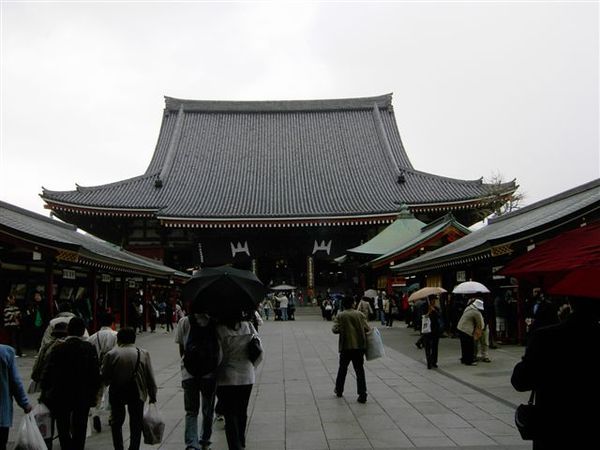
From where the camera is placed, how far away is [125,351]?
237 inches

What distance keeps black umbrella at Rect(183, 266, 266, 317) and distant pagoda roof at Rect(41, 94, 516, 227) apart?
90.0 ft

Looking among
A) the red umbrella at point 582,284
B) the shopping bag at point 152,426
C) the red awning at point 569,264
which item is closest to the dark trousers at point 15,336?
the shopping bag at point 152,426

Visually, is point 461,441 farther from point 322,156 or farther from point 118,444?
point 322,156

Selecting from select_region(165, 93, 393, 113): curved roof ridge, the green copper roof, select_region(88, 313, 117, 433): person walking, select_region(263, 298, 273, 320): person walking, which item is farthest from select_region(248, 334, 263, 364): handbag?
select_region(165, 93, 393, 113): curved roof ridge

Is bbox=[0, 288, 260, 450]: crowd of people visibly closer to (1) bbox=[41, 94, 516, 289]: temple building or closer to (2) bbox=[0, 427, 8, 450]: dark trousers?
(2) bbox=[0, 427, 8, 450]: dark trousers

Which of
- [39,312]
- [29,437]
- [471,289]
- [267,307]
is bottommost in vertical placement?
[29,437]

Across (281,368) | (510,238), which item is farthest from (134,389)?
(510,238)

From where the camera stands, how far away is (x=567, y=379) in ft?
12.4

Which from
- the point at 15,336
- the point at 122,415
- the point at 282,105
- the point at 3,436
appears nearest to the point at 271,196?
the point at 282,105

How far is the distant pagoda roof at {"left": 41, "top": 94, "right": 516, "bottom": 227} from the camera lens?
3362cm

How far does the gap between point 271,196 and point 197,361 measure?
31.7 m

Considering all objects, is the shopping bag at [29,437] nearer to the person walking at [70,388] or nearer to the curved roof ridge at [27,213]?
the person walking at [70,388]

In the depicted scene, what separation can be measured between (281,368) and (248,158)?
98.8 feet

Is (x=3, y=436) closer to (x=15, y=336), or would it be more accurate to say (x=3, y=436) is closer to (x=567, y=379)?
(x=567, y=379)
